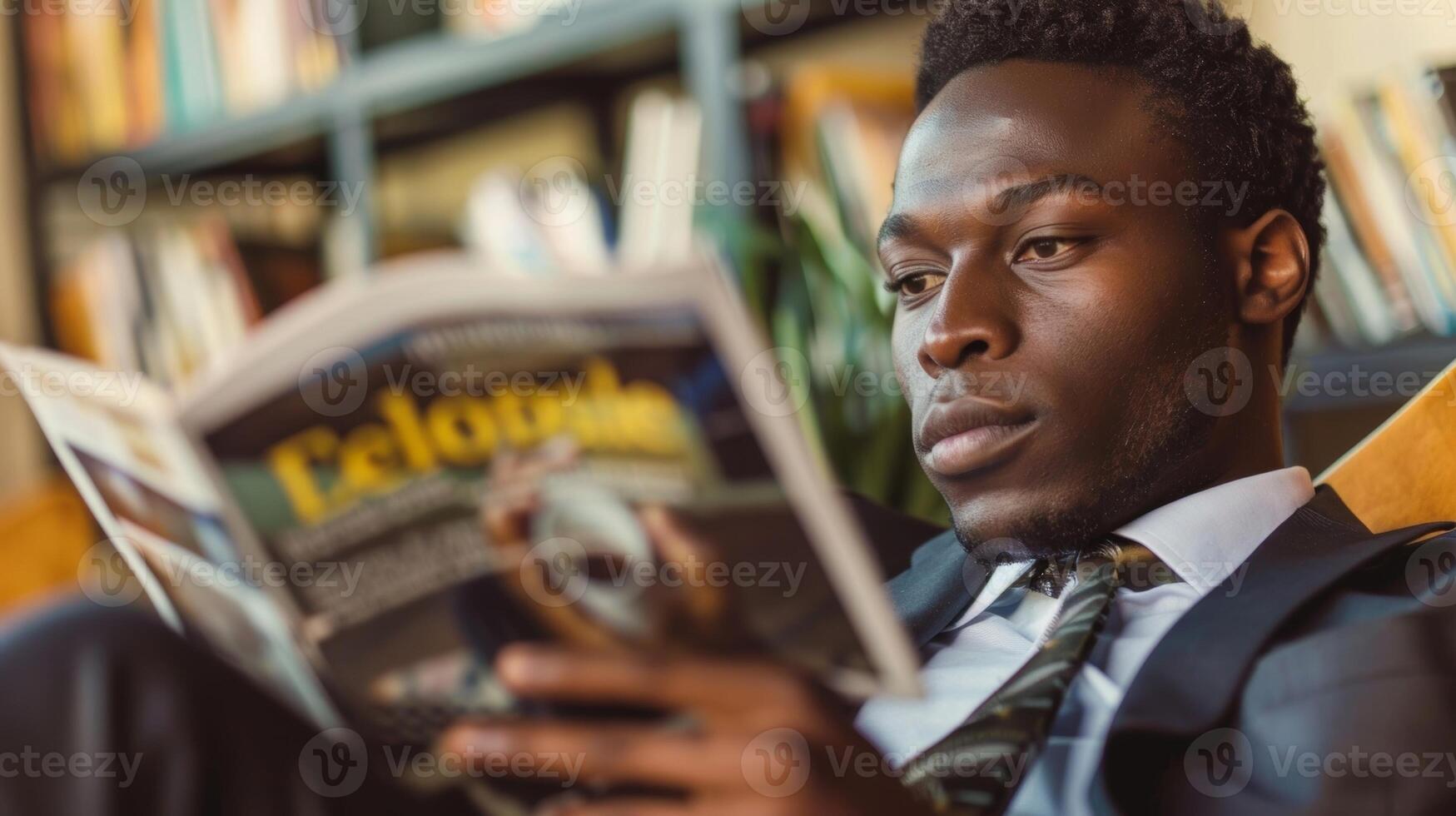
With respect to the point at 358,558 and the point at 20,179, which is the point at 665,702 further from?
the point at 20,179

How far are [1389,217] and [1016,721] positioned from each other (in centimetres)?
85

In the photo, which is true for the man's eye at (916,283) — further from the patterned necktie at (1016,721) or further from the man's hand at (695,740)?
the man's hand at (695,740)

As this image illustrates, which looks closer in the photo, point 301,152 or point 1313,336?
point 1313,336

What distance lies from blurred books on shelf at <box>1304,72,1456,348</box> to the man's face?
50cm

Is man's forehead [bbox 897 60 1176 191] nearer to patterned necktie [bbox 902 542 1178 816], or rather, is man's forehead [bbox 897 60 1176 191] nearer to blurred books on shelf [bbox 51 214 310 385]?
patterned necktie [bbox 902 542 1178 816]

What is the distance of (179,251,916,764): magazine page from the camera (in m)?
0.54

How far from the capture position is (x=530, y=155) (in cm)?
241

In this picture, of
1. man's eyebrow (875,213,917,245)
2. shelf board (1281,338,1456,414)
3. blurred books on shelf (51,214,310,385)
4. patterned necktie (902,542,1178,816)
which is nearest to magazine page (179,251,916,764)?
patterned necktie (902,542,1178,816)

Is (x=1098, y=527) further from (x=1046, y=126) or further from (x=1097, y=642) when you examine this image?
(x=1046, y=126)

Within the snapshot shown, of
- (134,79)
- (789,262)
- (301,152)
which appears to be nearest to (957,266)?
(789,262)

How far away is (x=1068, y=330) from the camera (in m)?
0.83

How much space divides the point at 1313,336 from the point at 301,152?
6.01 ft

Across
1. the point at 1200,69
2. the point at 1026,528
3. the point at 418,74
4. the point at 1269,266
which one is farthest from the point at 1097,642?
the point at 418,74

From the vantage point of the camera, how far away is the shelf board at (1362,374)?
1.25m
